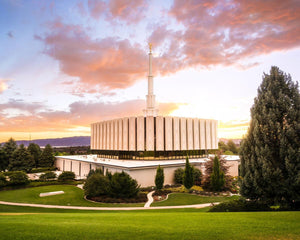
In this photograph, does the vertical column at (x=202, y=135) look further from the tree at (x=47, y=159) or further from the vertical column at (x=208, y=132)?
the tree at (x=47, y=159)

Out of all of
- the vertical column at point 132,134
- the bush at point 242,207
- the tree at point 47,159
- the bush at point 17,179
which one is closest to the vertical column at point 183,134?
the vertical column at point 132,134

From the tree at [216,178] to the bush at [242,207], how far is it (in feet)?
44.7

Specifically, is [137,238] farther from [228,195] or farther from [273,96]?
[228,195]

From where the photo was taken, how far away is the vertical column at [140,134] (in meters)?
39.3

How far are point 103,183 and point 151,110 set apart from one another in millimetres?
22868

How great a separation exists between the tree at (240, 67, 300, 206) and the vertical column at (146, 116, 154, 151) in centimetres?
2691

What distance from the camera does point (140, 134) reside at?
39500 mm

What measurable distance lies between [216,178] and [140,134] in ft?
56.3

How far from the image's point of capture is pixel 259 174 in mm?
11688

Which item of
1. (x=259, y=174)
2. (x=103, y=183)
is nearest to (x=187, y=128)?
(x=103, y=183)

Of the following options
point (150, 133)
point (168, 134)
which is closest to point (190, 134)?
point (168, 134)

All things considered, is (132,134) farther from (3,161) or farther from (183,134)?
(3,161)

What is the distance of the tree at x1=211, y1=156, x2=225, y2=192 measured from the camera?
Result: 2609cm

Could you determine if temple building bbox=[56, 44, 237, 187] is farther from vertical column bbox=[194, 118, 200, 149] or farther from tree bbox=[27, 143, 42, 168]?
tree bbox=[27, 143, 42, 168]
